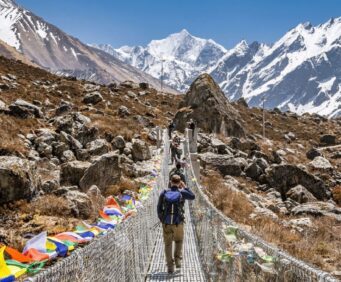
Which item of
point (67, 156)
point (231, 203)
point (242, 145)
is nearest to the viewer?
point (231, 203)

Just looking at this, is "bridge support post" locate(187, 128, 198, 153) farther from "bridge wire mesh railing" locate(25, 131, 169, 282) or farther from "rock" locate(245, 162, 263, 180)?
"bridge wire mesh railing" locate(25, 131, 169, 282)

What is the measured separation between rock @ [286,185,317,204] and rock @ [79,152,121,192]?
10.3m

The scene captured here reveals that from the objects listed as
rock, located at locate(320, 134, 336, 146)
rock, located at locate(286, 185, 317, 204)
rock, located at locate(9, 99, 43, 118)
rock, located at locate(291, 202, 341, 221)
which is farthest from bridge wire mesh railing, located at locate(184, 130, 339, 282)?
rock, located at locate(320, 134, 336, 146)

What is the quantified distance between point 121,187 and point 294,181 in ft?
41.3

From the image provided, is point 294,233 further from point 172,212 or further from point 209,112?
point 209,112

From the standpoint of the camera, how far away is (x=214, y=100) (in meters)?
42.9

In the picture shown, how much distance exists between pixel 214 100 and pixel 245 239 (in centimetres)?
3715

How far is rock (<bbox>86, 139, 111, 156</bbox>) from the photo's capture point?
A: 2169 centimetres

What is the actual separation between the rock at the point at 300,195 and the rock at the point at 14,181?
1470 centimetres

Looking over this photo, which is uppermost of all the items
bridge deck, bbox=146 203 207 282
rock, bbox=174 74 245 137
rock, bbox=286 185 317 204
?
rock, bbox=174 74 245 137

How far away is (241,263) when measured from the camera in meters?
6.33

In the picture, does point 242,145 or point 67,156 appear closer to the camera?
point 67,156

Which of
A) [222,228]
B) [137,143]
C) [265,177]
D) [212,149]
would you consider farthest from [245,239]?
[212,149]

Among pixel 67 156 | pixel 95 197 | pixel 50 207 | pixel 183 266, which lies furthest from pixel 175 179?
pixel 67 156
